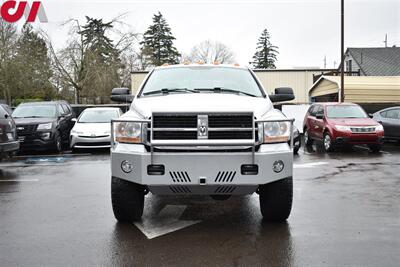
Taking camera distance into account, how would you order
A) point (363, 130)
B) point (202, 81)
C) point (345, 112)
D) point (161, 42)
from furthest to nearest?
point (161, 42) → point (345, 112) → point (363, 130) → point (202, 81)

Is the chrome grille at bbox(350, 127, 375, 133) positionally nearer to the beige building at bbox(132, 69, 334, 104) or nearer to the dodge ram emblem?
the dodge ram emblem

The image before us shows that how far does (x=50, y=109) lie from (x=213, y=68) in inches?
383

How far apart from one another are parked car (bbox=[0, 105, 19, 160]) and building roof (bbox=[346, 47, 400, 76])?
103 ft

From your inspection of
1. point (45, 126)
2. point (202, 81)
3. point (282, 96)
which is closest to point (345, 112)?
point (282, 96)

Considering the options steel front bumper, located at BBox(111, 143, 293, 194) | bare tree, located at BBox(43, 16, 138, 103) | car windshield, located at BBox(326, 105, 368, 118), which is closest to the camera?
steel front bumper, located at BBox(111, 143, 293, 194)

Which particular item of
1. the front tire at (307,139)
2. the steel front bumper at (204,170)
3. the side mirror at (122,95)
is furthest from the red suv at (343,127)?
the steel front bumper at (204,170)

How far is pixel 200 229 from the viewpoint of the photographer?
4.79m

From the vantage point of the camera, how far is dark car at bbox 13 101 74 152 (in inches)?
508

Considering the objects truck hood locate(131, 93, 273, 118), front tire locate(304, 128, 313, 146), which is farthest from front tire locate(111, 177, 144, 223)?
front tire locate(304, 128, 313, 146)

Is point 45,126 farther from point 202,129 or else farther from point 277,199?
point 277,199

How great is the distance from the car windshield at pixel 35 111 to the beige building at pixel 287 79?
62.3ft

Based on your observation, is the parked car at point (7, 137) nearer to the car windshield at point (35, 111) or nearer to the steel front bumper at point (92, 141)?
the steel front bumper at point (92, 141)

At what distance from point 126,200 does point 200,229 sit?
0.92 m

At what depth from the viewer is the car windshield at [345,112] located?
1357cm
